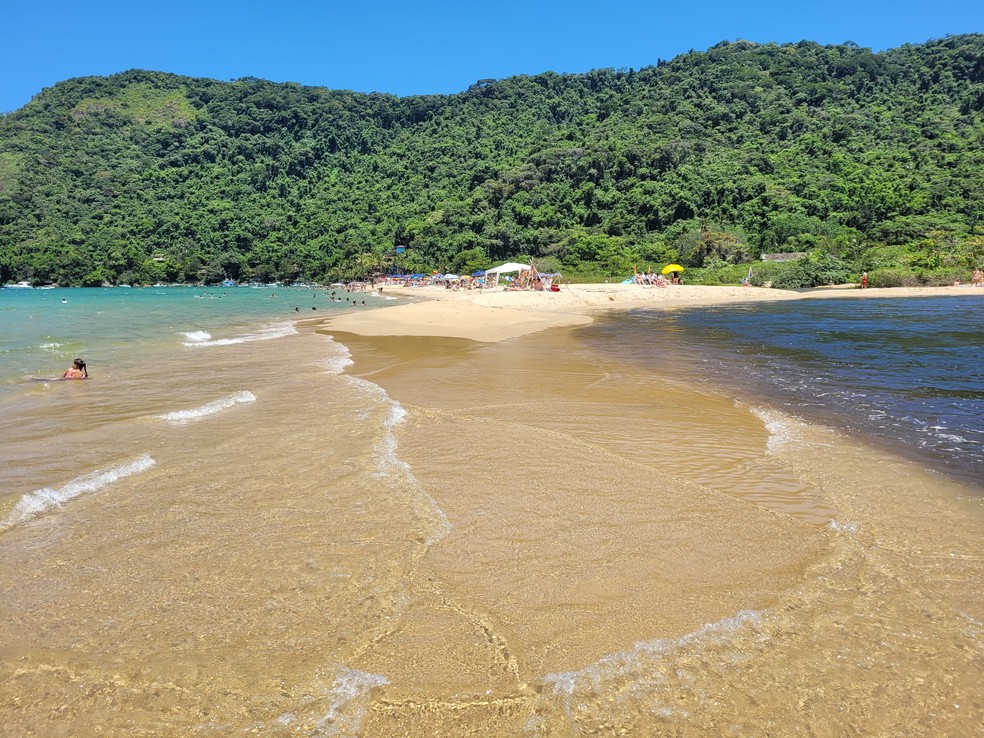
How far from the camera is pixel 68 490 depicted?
5.90 m

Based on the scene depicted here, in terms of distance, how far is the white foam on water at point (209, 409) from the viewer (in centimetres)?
885

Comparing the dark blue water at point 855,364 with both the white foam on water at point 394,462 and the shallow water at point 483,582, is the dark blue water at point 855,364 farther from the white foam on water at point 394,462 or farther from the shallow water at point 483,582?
the white foam on water at point 394,462

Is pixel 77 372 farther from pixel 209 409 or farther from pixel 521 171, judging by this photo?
pixel 521 171

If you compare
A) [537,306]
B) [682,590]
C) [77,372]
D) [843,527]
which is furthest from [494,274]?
[682,590]

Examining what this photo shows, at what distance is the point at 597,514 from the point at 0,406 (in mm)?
10835

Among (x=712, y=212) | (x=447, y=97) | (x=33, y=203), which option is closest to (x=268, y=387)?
(x=712, y=212)

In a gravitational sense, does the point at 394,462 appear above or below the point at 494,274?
below

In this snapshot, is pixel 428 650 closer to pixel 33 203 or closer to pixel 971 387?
pixel 971 387

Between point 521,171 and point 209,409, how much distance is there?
98945 millimetres

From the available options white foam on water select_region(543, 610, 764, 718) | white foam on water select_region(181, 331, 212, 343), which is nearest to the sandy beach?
white foam on water select_region(181, 331, 212, 343)

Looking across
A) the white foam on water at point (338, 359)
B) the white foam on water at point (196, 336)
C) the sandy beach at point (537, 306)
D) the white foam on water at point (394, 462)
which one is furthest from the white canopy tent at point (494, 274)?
the white foam on water at point (394, 462)

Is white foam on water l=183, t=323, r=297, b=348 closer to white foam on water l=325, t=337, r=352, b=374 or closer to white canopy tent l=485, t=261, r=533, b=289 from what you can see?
white foam on water l=325, t=337, r=352, b=374

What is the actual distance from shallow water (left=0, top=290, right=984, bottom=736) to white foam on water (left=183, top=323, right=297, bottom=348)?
38.3ft

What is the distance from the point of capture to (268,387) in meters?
11.3
